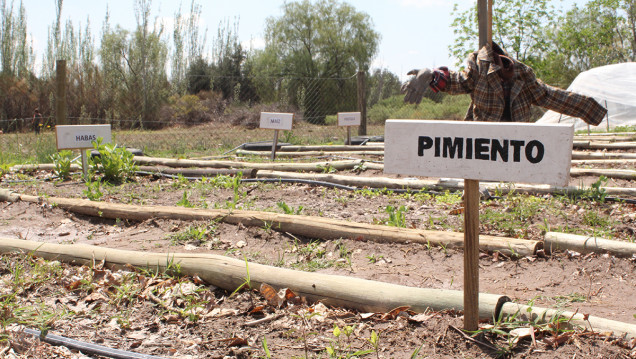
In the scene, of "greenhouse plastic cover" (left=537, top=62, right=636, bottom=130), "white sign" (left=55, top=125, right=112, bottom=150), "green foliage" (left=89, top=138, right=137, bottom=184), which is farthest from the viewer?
"greenhouse plastic cover" (left=537, top=62, right=636, bottom=130)

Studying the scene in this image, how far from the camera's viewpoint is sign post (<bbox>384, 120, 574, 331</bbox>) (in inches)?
79.7

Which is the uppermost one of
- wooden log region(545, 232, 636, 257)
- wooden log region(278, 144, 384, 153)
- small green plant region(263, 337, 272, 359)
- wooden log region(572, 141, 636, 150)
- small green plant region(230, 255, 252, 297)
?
wooden log region(572, 141, 636, 150)

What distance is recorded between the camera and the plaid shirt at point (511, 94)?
4488 millimetres

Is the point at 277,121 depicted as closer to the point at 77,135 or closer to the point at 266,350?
the point at 77,135

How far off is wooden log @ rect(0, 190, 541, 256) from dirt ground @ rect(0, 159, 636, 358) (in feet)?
0.21

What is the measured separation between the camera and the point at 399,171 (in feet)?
7.58

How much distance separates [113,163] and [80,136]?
509 mm

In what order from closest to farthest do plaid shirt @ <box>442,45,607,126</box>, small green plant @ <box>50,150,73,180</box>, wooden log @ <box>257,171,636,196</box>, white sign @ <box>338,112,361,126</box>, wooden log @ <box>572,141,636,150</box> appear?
plaid shirt @ <box>442,45,607,126</box>, wooden log @ <box>257,171,636,196</box>, small green plant @ <box>50,150,73,180</box>, wooden log @ <box>572,141,636,150</box>, white sign @ <box>338,112,361,126</box>

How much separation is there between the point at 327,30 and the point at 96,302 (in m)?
20.5

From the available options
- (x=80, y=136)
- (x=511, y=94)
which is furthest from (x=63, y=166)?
(x=511, y=94)

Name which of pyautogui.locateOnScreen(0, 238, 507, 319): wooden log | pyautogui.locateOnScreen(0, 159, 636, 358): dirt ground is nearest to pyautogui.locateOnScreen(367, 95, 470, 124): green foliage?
pyautogui.locateOnScreen(0, 159, 636, 358): dirt ground

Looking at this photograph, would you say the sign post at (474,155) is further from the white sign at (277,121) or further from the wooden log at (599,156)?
the wooden log at (599,156)

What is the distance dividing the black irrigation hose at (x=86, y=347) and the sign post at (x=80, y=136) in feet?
14.0

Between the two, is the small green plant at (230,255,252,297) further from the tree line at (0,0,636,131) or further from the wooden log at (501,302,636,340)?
the tree line at (0,0,636,131)
